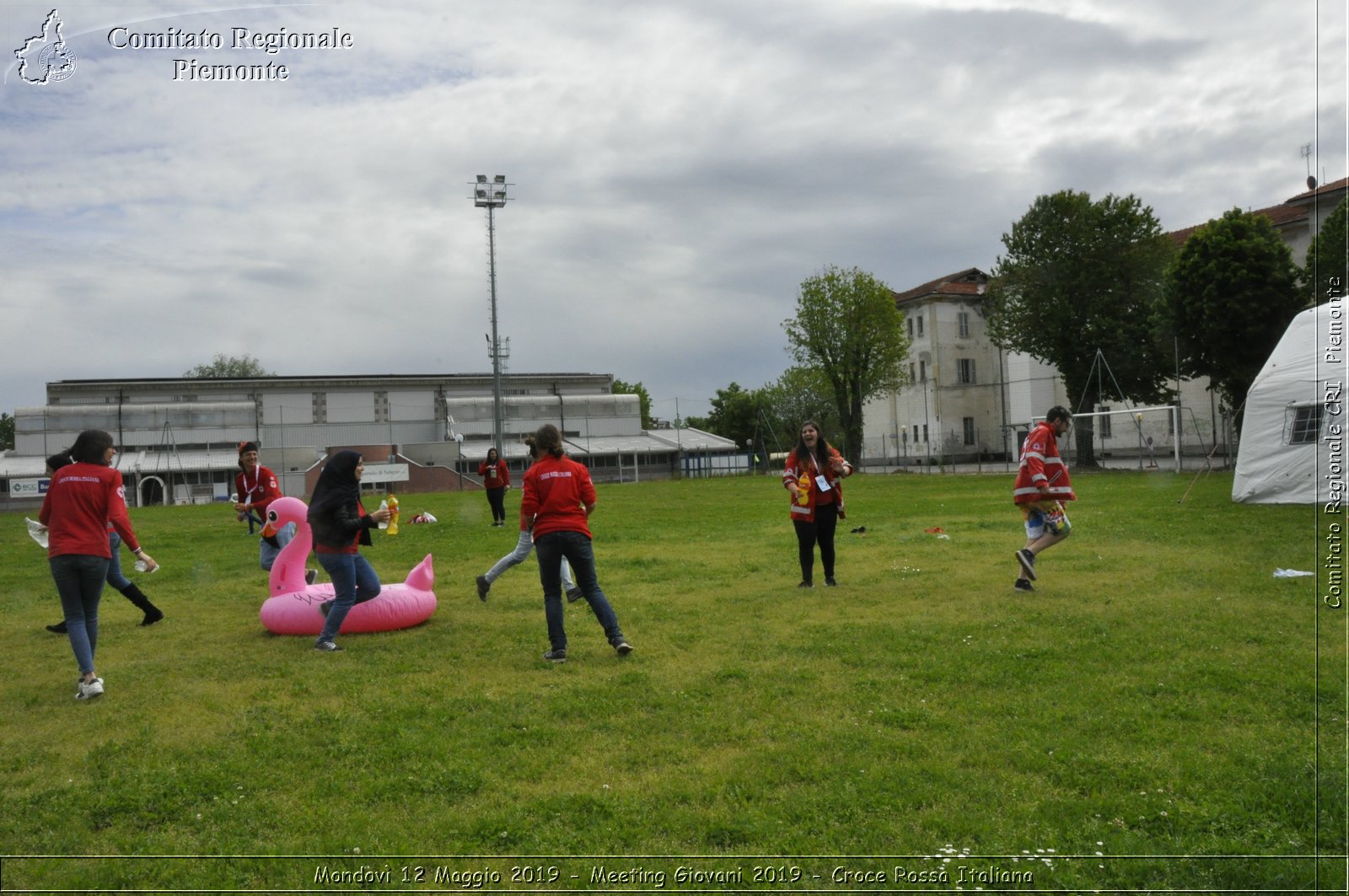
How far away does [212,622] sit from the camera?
10664 mm

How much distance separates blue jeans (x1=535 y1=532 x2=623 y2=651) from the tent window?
58.3ft

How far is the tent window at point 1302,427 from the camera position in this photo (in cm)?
2003

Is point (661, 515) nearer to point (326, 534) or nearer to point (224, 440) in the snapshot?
point (326, 534)

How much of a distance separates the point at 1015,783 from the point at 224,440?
225 ft

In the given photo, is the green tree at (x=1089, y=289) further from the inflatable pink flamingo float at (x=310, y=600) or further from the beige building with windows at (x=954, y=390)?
the inflatable pink flamingo float at (x=310, y=600)

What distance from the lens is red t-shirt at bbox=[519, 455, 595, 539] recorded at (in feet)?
26.7

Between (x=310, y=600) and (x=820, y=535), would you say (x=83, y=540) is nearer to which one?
(x=310, y=600)

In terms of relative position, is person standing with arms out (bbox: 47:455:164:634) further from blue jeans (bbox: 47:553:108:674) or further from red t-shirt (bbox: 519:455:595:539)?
red t-shirt (bbox: 519:455:595:539)

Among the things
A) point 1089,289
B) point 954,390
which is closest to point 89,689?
point 1089,289

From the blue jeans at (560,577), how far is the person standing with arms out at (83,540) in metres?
3.18

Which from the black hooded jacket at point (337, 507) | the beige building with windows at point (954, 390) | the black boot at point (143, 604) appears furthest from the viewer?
the beige building with windows at point (954, 390)

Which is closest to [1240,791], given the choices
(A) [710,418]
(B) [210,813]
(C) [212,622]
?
(B) [210,813]

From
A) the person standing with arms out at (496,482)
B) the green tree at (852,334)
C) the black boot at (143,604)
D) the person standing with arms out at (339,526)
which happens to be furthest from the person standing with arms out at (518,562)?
the green tree at (852,334)

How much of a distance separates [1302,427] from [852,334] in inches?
1622
